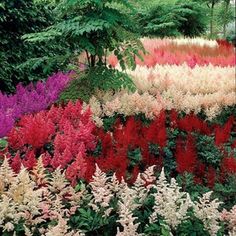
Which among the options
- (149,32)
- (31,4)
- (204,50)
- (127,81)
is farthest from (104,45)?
(149,32)

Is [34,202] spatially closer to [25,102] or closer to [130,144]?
[130,144]

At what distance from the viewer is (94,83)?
6180mm

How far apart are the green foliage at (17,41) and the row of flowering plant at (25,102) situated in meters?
0.97

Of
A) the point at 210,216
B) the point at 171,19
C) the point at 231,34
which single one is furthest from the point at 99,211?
the point at 231,34

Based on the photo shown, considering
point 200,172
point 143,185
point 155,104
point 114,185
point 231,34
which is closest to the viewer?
point 114,185

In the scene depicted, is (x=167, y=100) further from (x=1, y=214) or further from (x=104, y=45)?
(x=1, y=214)

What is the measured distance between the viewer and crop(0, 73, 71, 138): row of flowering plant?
4.86 m

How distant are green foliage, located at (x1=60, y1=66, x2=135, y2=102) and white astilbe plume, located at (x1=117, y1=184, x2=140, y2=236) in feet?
9.04

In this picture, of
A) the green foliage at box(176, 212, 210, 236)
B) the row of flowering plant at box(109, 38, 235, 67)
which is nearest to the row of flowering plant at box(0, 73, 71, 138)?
the green foliage at box(176, 212, 210, 236)

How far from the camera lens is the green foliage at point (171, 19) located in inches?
671

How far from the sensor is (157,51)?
37.4ft

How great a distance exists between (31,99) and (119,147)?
1.88 meters

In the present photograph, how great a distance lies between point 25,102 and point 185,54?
5.88 m

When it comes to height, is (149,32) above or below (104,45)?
below
